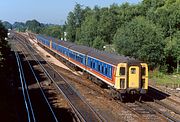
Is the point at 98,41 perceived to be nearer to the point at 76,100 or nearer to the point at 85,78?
the point at 85,78

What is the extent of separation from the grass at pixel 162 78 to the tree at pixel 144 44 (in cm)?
172

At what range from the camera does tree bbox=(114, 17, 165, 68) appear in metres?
41.6

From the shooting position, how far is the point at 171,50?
43.7m

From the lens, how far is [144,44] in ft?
137

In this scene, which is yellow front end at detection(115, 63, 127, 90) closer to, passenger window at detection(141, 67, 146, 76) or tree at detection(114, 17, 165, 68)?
passenger window at detection(141, 67, 146, 76)

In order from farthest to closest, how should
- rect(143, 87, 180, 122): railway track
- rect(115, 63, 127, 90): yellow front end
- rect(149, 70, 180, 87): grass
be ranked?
rect(149, 70, 180, 87): grass, rect(115, 63, 127, 90): yellow front end, rect(143, 87, 180, 122): railway track

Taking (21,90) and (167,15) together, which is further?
(167,15)

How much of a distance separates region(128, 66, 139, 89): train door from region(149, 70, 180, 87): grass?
10.4 meters

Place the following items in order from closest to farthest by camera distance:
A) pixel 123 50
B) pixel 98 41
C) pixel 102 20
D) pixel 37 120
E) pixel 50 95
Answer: pixel 37 120, pixel 50 95, pixel 123 50, pixel 98 41, pixel 102 20

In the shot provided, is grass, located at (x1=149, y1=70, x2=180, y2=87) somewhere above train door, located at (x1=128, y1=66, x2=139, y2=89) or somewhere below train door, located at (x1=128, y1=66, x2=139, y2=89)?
below

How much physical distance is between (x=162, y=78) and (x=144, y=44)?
4.75m

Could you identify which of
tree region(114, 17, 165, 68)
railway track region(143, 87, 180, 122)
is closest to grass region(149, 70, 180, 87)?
tree region(114, 17, 165, 68)

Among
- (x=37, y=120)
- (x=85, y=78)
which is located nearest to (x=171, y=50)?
(x=85, y=78)

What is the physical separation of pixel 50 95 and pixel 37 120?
23.8 ft
